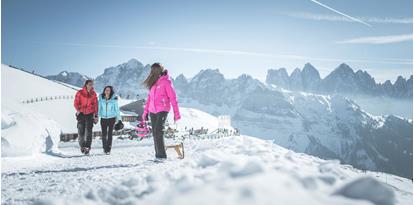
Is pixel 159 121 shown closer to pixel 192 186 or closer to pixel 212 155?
pixel 212 155

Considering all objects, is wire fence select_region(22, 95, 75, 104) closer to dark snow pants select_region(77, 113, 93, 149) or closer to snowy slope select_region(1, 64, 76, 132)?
snowy slope select_region(1, 64, 76, 132)

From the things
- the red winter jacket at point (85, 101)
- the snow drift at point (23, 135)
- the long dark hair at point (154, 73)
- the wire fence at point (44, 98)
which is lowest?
the snow drift at point (23, 135)

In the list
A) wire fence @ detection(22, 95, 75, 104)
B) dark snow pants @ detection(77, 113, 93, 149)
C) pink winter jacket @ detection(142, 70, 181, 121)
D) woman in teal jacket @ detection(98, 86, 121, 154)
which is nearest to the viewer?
pink winter jacket @ detection(142, 70, 181, 121)

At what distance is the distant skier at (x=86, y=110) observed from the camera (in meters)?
10.2

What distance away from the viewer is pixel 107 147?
10.5 metres

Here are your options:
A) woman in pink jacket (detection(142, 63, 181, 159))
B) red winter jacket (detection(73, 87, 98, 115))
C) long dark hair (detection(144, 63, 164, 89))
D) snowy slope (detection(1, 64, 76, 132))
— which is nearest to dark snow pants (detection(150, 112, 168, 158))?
woman in pink jacket (detection(142, 63, 181, 159))

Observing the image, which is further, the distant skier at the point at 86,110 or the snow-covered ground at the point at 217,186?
the distant skier at the point at 86,110

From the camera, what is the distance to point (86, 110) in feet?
33.8

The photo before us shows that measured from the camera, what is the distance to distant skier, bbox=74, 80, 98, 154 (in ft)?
33.4

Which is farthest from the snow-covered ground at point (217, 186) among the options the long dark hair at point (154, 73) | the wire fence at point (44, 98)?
the wire fence at point (44, 98)

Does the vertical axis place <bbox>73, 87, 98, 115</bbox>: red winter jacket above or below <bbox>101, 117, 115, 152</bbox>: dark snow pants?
above

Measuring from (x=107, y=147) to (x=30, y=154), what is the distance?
235 cm

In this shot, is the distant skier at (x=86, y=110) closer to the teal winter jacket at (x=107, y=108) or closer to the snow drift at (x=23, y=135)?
the teal winter jacket at (x=107, y=108)

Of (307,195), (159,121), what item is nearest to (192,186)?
(307,195)
